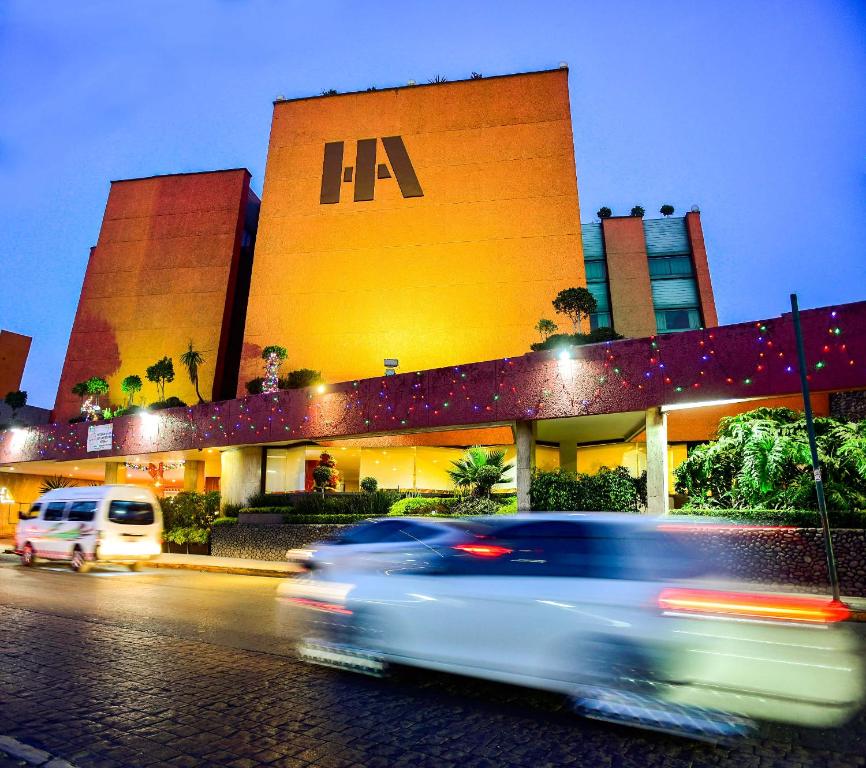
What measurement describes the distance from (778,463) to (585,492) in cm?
460

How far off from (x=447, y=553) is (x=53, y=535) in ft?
58.3

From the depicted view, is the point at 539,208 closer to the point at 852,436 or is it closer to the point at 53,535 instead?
the point at 852,436

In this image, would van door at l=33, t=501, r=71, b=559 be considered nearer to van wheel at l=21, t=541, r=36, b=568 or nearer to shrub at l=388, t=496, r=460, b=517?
van wheel at l=21, t=541, r=36, b=568

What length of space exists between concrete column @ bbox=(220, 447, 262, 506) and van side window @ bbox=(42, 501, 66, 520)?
7.78 metres

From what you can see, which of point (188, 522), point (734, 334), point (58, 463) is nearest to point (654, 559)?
point (734, 334)

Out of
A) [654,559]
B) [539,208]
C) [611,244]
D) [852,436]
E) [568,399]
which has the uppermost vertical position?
[611,244]

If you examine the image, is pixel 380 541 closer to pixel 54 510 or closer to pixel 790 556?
pixel 790 556

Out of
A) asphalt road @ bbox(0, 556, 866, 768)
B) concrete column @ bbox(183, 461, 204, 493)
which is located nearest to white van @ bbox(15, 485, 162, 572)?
asphalt road @ bbox(0, 556, 866, 768)

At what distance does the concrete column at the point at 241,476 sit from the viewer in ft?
90.5

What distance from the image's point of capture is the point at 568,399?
60.4ft

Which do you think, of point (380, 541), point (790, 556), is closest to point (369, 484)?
point (790, 556)

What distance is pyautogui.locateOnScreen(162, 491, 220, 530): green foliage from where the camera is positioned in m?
26.4

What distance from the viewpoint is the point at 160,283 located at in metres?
41.1

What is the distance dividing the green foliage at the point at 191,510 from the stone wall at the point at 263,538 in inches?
57.3
